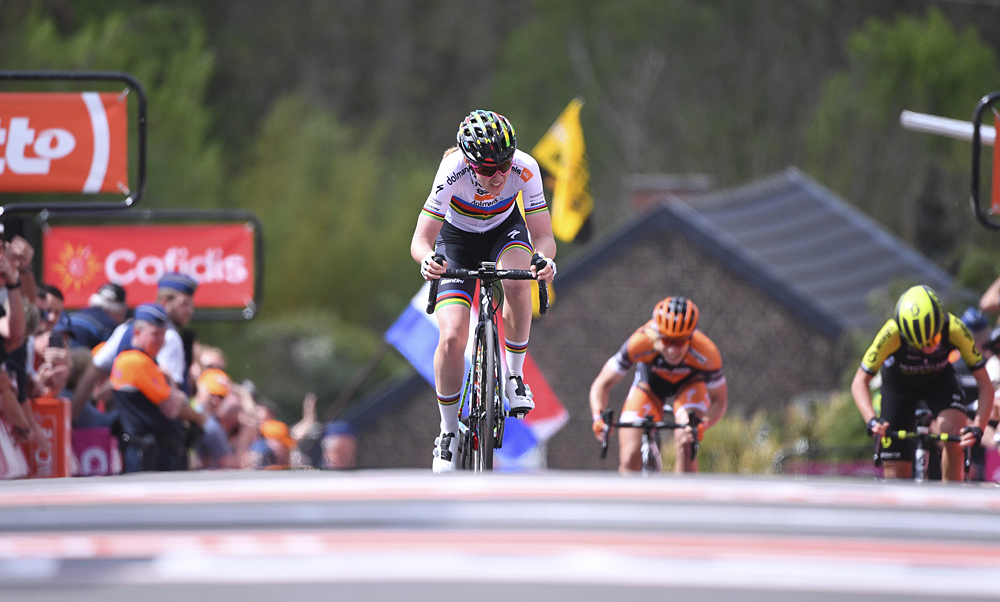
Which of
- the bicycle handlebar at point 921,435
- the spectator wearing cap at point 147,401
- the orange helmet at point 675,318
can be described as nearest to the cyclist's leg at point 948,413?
the bicycle handlebar at point 921,435

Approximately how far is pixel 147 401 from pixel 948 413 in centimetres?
556

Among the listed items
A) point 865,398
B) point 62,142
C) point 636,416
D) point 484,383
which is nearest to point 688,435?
point 636,416

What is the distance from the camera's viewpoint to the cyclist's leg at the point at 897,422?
945 centimetres

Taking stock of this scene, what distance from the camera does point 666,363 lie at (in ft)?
33.1

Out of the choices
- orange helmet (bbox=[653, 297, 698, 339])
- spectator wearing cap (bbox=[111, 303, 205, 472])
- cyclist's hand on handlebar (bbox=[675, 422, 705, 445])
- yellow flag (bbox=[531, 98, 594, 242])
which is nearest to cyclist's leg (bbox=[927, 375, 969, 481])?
cyclist's hand on handlebar (bbox=[675, 422, 705, 445])

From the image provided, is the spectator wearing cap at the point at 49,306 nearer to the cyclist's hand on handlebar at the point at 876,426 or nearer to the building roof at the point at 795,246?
the cyclist's hand on handlebar at the point at 876,426

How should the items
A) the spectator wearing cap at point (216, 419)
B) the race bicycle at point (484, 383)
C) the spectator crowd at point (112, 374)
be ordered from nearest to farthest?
the race bicycle at point (484, 383) < the spectator crowd at point (112, 374) < the spectator wearing cap at point (216, 419)

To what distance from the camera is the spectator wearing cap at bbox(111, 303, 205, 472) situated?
8.51 m

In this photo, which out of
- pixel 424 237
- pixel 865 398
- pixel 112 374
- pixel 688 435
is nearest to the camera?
pixel 424 237

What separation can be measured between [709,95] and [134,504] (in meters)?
54.5

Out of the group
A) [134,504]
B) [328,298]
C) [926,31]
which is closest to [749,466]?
[134,504]

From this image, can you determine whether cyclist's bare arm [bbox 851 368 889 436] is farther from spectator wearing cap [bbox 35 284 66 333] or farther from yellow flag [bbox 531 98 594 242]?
yellow flag [bbox 531 98 594 242]

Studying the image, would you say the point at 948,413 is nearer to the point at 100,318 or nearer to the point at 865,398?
the point at 865,398

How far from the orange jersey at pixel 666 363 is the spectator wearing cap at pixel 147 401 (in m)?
3.25
